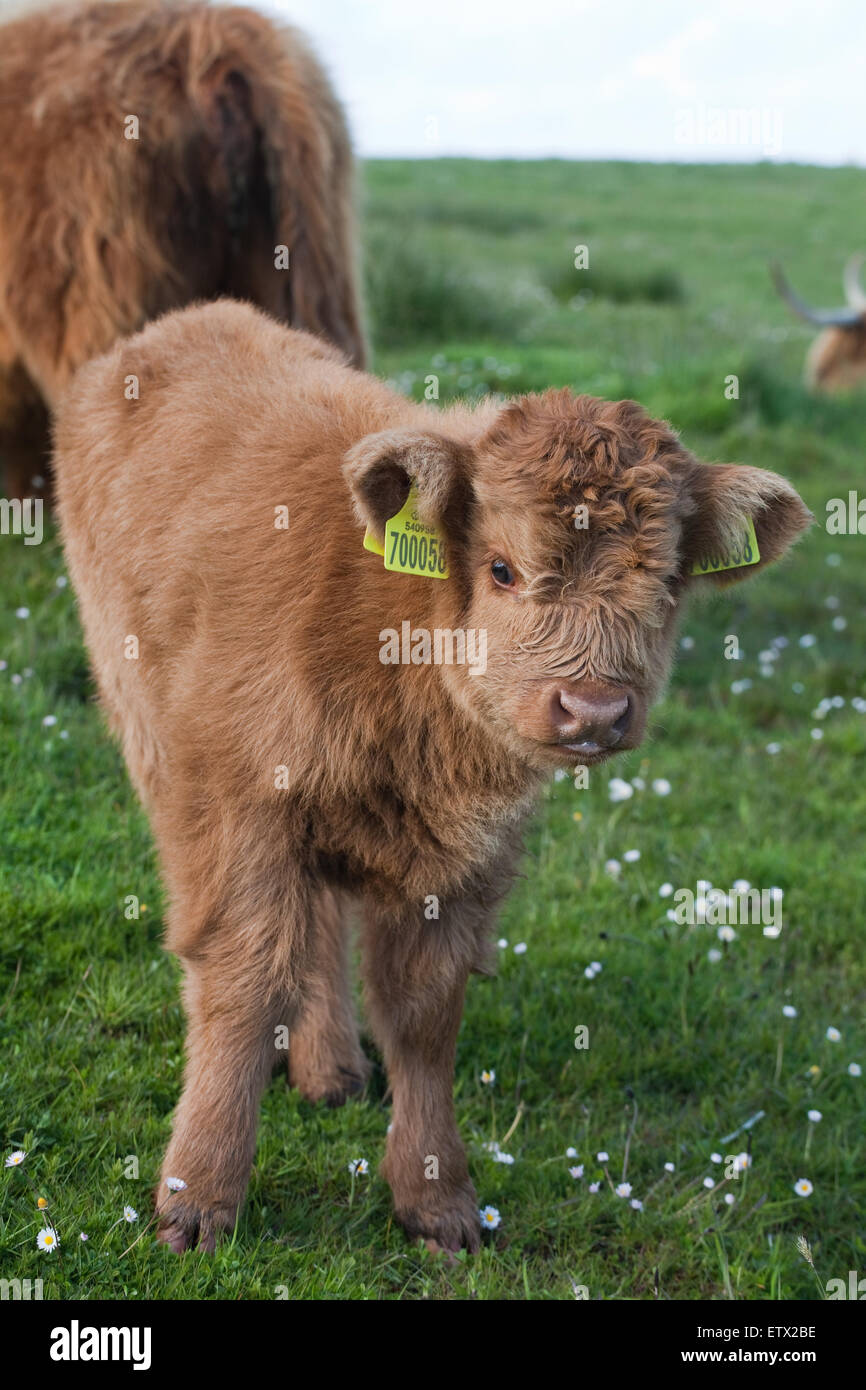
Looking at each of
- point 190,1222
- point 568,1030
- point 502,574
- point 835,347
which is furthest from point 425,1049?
point 835,347

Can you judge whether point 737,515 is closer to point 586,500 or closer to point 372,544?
point 586,500

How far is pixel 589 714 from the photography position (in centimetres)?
285

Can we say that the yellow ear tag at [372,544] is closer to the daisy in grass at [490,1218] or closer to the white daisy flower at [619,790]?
the daisy in grass at [490,1218]

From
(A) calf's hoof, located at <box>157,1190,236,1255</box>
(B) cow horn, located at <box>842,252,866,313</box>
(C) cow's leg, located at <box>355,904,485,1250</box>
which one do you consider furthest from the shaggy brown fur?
(A) calf's hoof, located at <box>157,1190,236,1255</box>

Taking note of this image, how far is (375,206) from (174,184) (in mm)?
15564

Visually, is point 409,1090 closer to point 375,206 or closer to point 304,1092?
point 304,1092

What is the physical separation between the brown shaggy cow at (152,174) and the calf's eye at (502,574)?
299 cm

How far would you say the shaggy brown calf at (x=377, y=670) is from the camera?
2.95 meters

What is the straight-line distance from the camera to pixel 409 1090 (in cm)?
360

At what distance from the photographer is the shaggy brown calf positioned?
2.95 meters

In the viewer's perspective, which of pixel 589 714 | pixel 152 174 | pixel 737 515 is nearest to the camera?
pixel 589 714

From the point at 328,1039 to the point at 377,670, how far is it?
1308 mm

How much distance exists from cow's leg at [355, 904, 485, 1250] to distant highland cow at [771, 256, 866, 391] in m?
11.2

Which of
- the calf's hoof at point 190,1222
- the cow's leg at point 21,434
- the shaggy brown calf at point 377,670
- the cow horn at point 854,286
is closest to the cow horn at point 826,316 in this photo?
the cow horn at point 854,286
